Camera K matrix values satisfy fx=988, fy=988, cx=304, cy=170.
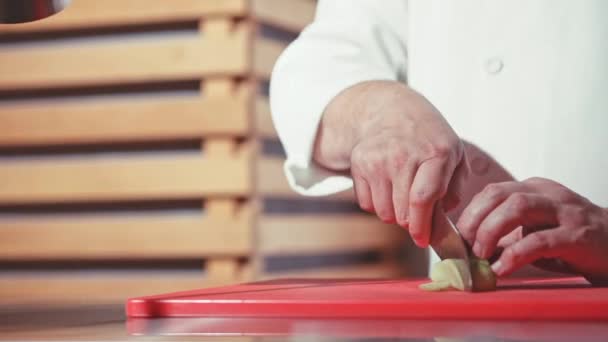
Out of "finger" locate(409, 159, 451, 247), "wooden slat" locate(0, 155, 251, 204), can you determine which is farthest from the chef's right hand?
"wooden slat" locate(0, 155, 251, 204)

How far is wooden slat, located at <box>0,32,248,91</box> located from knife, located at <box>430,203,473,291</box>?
4.70ft

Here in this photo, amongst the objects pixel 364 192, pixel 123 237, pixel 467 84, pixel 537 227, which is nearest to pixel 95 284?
pixel 123 237

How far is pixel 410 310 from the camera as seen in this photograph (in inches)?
31.0

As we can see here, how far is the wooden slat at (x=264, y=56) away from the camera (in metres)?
2.39

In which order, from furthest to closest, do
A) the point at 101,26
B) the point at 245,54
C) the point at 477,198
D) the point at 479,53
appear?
the point at 101,26 → the point at 245,54 → the point at 479,53 → the point at 477,198

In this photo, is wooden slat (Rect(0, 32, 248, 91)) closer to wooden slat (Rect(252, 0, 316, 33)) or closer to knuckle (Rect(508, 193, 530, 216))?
wooden slat (Rect(252, 0, 316, 33))

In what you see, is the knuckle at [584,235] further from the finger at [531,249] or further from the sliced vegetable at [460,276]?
the sliced vegetable at [460,276]

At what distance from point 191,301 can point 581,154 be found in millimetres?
774

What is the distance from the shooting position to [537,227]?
1.02 m

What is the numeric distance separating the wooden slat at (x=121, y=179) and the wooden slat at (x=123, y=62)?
205mm

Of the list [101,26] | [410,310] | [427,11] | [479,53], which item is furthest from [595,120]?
[101,26]

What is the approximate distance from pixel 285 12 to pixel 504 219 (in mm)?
1663

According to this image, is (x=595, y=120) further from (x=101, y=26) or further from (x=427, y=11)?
(x=101, y=26)

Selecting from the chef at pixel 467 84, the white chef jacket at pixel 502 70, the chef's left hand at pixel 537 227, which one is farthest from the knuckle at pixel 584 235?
the white chef jacket at pixel 502 70
